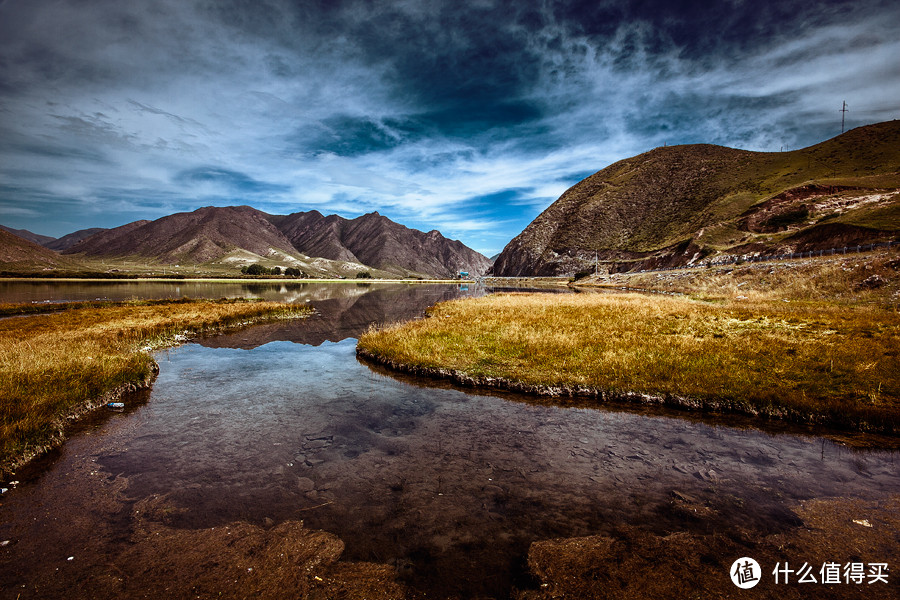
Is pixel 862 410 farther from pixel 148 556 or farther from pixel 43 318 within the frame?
pixel 43 318

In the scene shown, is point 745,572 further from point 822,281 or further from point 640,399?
point 822,281

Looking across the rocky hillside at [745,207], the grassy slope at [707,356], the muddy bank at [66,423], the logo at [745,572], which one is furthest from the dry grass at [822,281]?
the muddy bank at [66,423]

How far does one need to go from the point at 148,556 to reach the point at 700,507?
11.6 meters

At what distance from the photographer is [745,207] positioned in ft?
400

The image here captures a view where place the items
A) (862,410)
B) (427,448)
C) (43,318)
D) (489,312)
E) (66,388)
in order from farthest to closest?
(489,312)
(43,318)
(66,388)
(862,410)
(427,448)

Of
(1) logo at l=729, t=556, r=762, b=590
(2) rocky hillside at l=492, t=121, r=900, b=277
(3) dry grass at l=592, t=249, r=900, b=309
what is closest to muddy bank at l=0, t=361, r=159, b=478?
(1) logo at l=729, t=556, r=762, b=590

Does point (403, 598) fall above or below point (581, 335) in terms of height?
below

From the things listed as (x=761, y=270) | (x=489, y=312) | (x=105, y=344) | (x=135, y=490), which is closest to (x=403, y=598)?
(x=135, y=490)

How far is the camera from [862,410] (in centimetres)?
1217

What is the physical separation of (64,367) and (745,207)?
164750mm

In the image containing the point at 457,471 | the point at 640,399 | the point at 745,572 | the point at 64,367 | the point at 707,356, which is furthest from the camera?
the point at 707,356

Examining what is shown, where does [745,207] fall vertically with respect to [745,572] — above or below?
above

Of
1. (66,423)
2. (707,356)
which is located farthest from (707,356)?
(66,423)

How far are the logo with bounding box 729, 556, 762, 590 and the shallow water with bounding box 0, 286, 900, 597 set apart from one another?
88 cm
